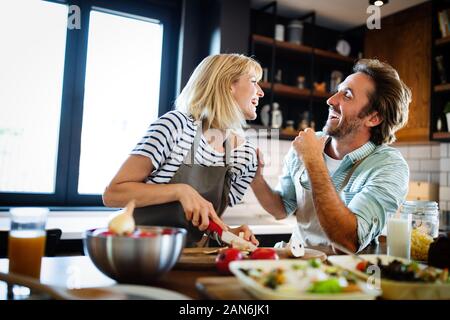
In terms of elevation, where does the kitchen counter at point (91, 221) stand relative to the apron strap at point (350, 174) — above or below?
below

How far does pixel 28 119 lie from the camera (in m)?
3.00

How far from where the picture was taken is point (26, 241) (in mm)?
906

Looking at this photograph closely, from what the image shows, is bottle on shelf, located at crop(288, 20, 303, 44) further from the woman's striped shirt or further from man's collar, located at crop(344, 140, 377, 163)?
the woman's striped shirt

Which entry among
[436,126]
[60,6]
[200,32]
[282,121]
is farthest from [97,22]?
[436,126]

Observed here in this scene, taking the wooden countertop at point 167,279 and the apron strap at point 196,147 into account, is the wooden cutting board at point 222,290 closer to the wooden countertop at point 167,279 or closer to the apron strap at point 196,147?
the wooden countertop at point 167,279

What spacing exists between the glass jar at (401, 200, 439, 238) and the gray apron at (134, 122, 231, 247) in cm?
69

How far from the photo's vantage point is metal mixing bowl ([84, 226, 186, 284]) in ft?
2.70

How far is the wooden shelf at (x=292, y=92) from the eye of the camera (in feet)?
11.4

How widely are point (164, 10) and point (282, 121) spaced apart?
4.75ft

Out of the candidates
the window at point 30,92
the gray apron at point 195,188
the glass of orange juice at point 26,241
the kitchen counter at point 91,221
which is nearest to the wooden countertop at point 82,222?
the kitchen counter at point 91,221

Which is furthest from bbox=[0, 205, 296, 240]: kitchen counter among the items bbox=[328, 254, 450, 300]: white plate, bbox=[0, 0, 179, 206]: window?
bbox=[328, 254, 450, 300]: white plate
